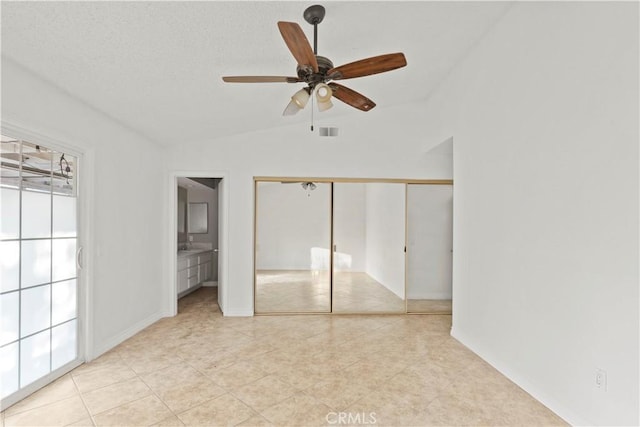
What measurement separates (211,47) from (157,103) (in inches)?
44.6

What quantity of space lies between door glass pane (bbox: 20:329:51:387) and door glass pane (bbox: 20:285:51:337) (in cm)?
7

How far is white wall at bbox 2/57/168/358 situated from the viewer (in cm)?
251

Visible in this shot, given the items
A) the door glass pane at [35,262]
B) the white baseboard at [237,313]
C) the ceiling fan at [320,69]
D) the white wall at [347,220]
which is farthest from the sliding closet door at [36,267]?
the white wall at [347,220]

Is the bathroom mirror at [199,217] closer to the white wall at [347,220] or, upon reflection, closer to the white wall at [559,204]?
the white wall at [347,220]

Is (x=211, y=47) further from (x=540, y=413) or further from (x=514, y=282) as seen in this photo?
(x=540, y=413)

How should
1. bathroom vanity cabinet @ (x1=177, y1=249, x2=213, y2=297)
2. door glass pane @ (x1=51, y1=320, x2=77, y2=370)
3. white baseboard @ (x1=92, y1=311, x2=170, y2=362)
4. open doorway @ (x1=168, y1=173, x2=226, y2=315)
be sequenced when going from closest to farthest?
door glass pane @ (x1=51, y1=320, x2=77, y2=370) → white baseboard @ (x1=92, y1=311, x2=170, y2=362) → bathroom vanity cabinet @ (x1=177, y1=249, x2=213, y2=297) → open doorway @ (x1=168, y1=173, x2=226, y2=315)

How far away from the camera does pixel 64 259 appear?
9.61 feet

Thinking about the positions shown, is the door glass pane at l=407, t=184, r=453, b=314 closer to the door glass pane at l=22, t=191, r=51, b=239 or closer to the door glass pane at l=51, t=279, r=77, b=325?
the door glass pane at l=51, t=279, r=77, b=325

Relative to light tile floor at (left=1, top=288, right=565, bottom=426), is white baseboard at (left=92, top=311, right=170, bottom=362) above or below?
above

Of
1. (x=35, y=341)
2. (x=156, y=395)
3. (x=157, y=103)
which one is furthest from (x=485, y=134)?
(x=35, y=341)

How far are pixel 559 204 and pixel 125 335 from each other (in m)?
4.35

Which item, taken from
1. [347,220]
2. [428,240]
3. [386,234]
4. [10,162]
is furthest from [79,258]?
[428,240]

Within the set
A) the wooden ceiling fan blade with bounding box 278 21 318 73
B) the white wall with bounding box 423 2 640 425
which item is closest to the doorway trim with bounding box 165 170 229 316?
the wooden ceiling fan blade with bounding box 278 21 318 73

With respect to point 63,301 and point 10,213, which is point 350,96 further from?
point 63,301
